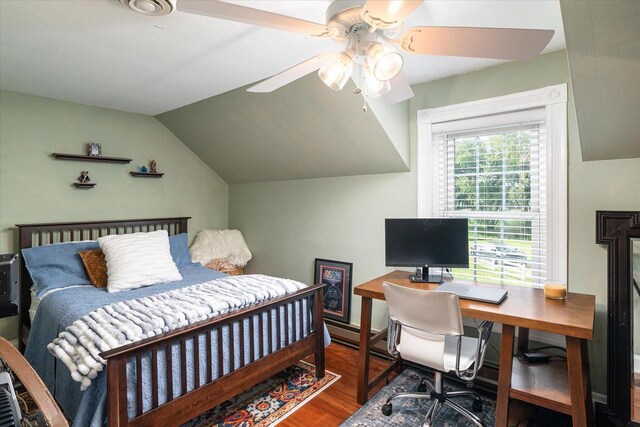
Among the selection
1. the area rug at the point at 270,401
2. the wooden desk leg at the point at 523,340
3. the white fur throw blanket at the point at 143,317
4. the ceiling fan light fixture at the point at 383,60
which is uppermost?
the ceiling fan light fixture at the point at 383,60

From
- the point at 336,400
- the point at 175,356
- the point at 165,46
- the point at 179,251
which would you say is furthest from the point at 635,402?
the point at 179,251

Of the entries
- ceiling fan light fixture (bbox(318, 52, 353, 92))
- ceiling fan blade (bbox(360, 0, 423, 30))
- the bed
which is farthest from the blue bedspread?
ceiling fan blade (bbox(360, 0, 423, 30))

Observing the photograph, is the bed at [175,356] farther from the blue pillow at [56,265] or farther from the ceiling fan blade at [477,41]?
the ceiling fan blade at [477,41]

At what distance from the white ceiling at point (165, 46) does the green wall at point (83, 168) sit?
0.28 metres

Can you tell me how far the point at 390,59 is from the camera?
1.31 m

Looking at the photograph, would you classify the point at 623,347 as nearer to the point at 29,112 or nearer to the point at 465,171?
the point at 465,171

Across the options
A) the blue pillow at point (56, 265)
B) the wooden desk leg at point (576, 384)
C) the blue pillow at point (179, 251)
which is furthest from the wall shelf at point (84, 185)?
the wooden desk leg at point (576, 384)

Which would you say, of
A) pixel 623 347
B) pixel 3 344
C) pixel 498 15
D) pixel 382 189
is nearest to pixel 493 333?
pixel 623 347

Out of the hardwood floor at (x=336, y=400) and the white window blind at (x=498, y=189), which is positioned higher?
the white window blind at (x=498, y=189)

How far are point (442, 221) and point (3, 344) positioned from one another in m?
2.32

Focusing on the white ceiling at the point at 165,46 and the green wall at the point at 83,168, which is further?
the green wall at the point at 83,168

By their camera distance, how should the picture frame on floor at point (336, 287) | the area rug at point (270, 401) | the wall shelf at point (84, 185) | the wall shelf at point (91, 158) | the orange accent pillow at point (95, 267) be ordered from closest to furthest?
the area rug at point (270, 401), the orange accent pillow at point (95, 267), the wall shelf at point (91, 158), the wall shelf at point (84, 185), the picture frame on floor at point (336, 287)

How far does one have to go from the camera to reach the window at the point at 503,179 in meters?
2.25

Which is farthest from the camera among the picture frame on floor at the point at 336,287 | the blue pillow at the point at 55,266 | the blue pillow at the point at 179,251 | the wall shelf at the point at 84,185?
the blue pillow at the point at 179,251
